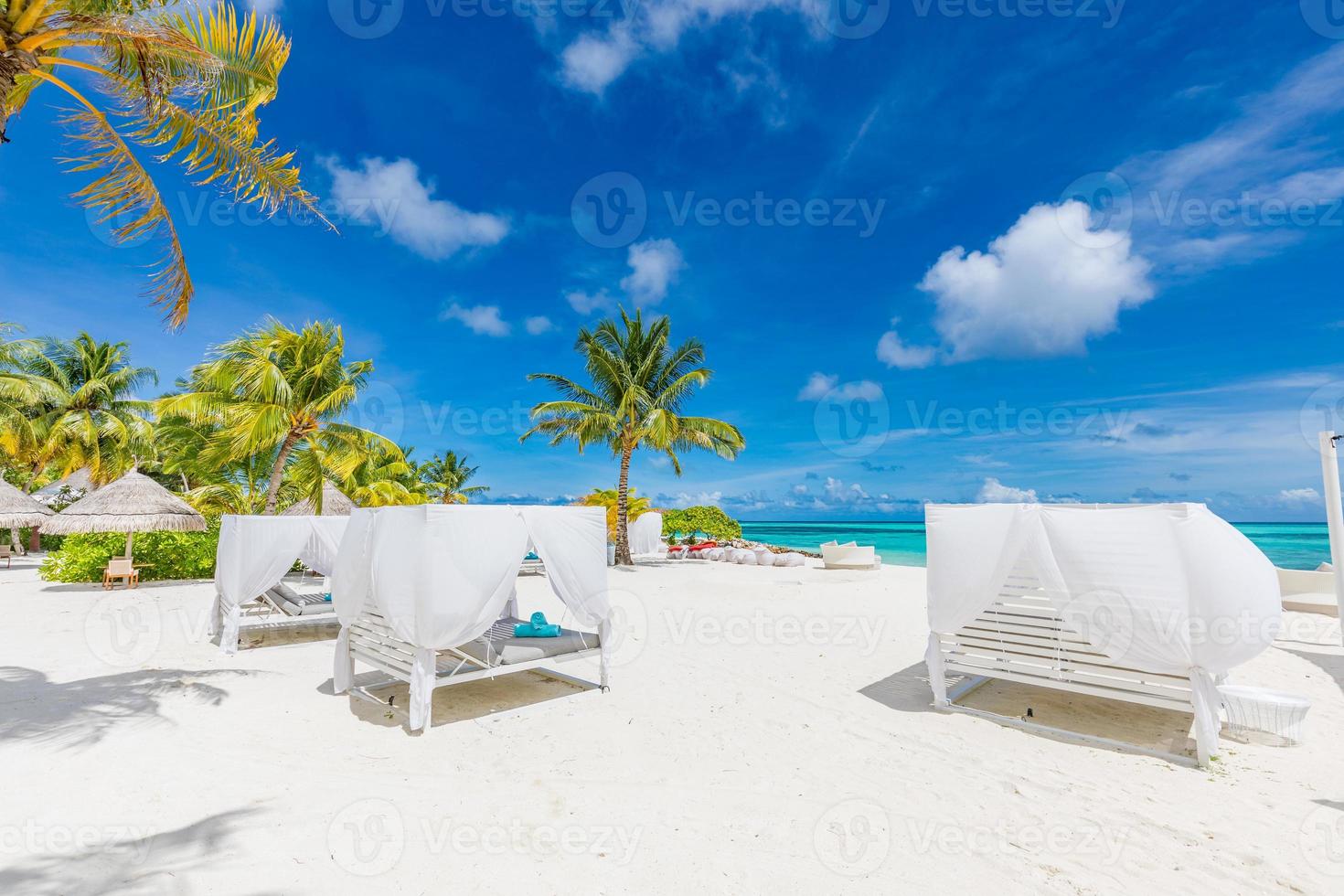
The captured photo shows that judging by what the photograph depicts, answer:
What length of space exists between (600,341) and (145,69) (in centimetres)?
1464

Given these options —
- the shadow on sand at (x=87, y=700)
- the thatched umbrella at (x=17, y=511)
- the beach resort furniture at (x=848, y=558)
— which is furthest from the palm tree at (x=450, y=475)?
the shadow on sand at (x=87, y=700)

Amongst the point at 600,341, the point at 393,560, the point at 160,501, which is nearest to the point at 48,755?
the point at 393,560

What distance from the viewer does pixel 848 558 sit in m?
17.7

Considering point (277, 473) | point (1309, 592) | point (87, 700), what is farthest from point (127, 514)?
point (1309, 592)

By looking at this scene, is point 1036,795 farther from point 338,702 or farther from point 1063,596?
point 338,702

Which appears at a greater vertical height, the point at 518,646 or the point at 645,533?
the point at 645,533

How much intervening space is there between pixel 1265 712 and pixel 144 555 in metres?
19.9

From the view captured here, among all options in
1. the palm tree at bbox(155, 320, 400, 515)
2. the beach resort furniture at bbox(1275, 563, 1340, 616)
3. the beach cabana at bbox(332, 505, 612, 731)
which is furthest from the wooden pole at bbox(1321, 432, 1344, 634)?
the palm tree at bbox(155, 320, 400, 515)

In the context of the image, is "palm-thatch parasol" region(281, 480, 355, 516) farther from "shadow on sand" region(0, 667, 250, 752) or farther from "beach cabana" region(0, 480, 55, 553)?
"shadow on sand" region(0, 667, 250, 752)

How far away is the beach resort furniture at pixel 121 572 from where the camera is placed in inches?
507

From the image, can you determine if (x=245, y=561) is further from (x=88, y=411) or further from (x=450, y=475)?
(x=450, y=475)

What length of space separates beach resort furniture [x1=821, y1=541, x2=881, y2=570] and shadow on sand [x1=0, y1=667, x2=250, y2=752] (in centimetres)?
1495

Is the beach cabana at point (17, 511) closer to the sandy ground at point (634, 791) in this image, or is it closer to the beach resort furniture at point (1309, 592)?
the sandy ground at point (634, 791)

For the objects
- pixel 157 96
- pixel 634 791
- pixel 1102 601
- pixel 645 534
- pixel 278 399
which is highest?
pixel 157 96
